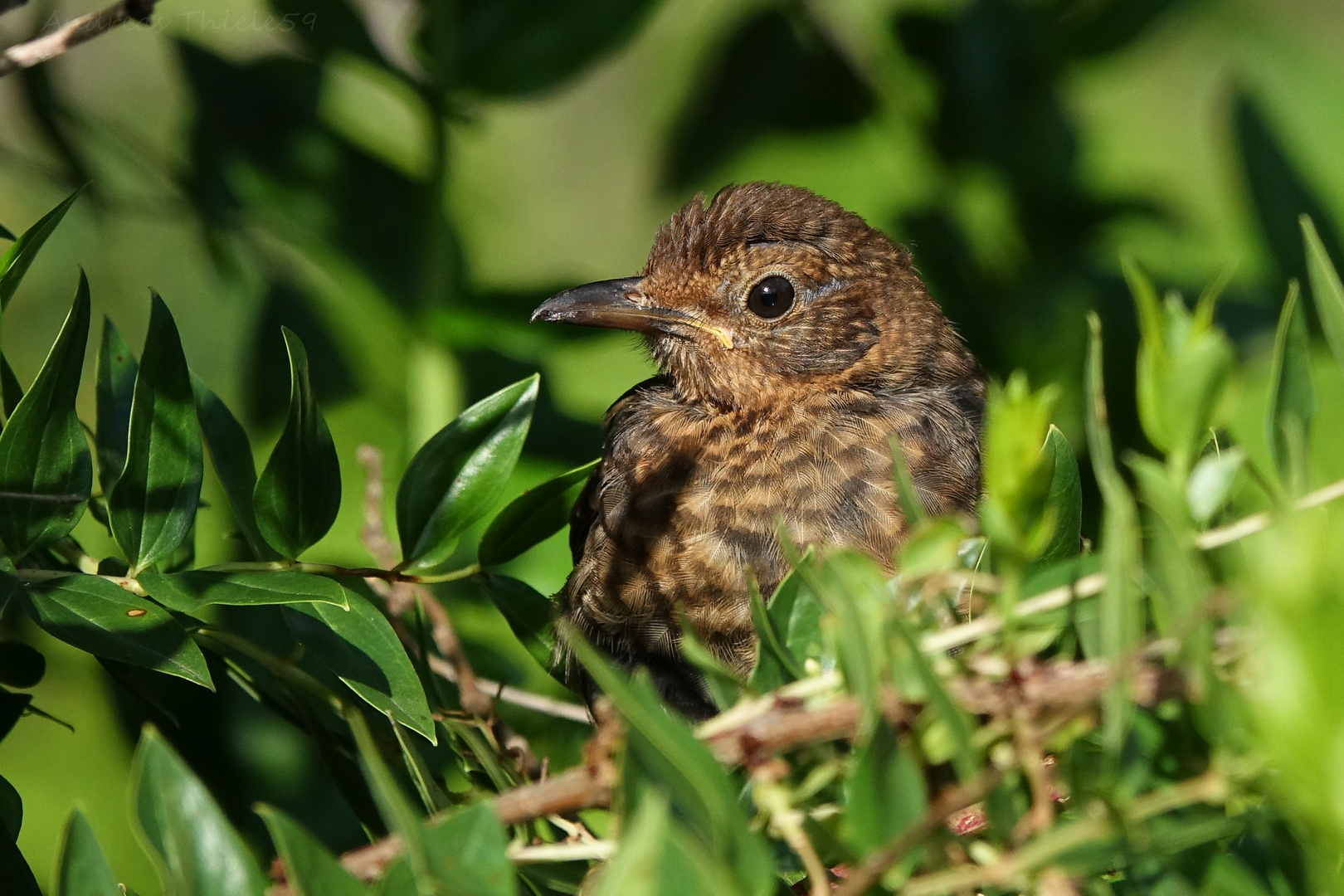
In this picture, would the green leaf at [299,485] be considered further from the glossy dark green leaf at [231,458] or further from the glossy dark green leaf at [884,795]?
the glossy dark green leaf at [884,795]

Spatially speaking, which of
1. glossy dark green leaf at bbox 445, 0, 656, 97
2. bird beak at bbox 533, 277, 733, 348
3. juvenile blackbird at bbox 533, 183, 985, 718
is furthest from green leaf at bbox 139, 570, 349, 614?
glossy dark green leaf at bbox 445, 0, 656, 97

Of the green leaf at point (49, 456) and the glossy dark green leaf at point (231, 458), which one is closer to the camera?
the green leaf at point (49, 456)

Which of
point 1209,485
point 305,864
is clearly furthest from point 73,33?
point 1209,485

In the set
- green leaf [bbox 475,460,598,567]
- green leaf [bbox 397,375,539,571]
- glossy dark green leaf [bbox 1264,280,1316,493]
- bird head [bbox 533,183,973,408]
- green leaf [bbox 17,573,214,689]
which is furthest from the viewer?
bird head [bbox 533,183,973,408]

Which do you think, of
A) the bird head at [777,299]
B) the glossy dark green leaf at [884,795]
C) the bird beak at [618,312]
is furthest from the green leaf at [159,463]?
the bird head at [777,299]

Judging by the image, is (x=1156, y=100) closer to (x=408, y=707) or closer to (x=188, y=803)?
(x=408, y=707)

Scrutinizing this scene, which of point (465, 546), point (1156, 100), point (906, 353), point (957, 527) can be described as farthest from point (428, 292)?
point (1156, 100)

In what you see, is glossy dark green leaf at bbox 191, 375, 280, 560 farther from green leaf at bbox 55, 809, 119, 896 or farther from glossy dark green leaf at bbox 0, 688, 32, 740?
green leaf at bbox 55, 809, 119, 896
